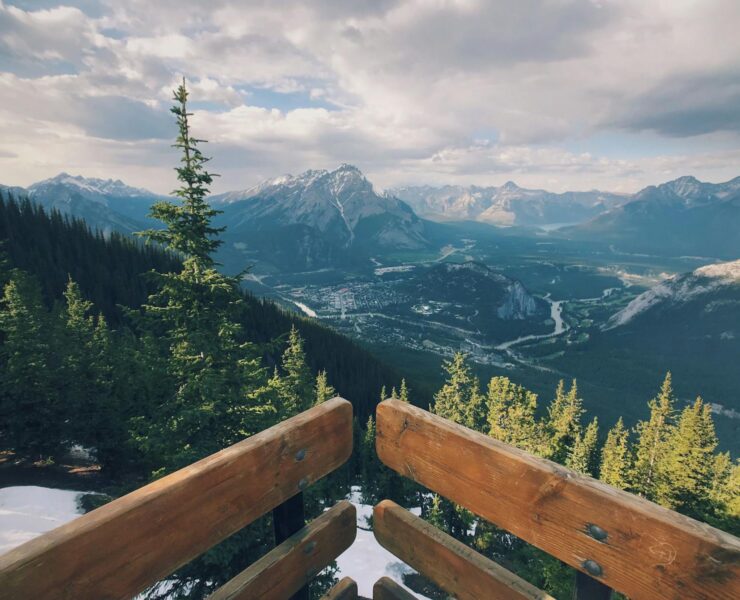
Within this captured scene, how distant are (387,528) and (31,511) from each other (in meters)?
22.8

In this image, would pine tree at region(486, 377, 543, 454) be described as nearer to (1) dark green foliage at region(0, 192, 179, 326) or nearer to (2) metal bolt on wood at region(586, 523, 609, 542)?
(2) metal bolt on wood at region(586, 523, 609, 542)

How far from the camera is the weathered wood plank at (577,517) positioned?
1.60 metres

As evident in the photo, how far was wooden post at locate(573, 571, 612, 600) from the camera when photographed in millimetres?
1954

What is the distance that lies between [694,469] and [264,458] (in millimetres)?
35660

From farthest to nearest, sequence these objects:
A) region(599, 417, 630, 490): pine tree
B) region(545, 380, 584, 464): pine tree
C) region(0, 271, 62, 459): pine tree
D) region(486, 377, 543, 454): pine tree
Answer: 1. region(545, 380, 584, 464): pine tree
2. region(486, 377, 543, 454): pine tree
3. region(599, 417, 630, 490): pine tree
4. region(0, 271, 62, 459): pine tree

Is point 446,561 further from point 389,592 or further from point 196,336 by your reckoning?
point 196,336

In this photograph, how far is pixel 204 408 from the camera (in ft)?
38.7

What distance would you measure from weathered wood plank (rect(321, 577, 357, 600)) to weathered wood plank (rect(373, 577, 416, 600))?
170 mm

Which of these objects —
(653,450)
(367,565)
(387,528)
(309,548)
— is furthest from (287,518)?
(653,450)

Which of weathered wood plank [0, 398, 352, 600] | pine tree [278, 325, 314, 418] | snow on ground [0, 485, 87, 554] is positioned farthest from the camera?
pine tree [278, 325, 314, 418]

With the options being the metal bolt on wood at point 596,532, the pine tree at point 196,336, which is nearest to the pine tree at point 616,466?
the pine tree at point 196,336

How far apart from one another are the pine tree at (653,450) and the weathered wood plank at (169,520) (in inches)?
1437

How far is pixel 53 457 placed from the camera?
26.1 m

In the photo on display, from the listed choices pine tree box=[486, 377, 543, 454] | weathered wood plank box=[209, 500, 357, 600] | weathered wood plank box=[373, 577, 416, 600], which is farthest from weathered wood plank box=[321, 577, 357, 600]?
pine tree box=[486, 377, 543, 454]
